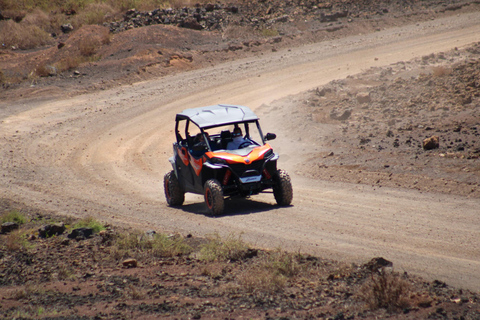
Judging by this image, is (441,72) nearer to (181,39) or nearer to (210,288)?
(181,39)

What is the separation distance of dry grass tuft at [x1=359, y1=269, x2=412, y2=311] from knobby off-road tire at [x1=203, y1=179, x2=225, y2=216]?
203 inches

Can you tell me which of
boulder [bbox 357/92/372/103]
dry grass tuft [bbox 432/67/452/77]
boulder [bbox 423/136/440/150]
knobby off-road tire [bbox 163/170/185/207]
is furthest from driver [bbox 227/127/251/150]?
dry grass tuft [bbox 432/67/452/77]

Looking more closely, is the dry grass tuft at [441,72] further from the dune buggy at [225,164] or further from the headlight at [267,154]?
the headlight at [267,154]

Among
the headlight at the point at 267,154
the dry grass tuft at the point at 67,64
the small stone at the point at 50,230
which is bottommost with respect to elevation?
the small stone at the point at 50,230

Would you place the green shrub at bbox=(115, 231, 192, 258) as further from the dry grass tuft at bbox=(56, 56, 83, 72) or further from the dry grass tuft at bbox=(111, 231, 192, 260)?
the dry grass tuft at bbox=(56, 56, 83, 72)

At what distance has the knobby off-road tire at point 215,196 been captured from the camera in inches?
424

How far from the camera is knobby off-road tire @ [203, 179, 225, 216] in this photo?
10766 millimetres

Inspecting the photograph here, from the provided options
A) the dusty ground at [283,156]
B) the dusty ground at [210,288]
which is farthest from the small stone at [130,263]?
the dusty ground at [283,156]

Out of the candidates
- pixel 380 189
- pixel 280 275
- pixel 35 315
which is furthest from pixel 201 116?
pixel 35 315

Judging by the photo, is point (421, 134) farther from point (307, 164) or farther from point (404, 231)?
point (404, 231)

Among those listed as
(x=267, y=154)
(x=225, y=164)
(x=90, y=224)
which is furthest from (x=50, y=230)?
(x=267, y=154)

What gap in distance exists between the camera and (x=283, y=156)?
675 inches

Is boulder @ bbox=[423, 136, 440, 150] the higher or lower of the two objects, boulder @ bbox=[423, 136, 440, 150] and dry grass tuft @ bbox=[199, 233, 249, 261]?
the lower

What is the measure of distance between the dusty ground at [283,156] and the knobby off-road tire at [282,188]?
0.37m
